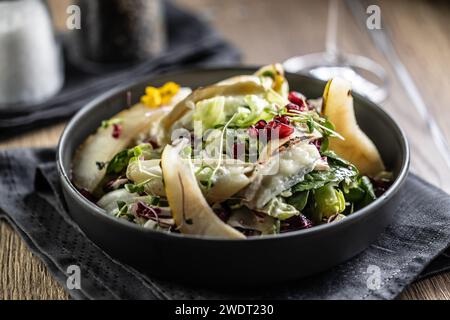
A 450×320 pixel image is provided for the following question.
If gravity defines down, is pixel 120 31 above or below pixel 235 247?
above

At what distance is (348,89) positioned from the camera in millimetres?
1763

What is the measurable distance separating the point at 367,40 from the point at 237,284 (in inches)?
69.9

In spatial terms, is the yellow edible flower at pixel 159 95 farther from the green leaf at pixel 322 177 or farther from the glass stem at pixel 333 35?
the glass stem at pixel 333 35

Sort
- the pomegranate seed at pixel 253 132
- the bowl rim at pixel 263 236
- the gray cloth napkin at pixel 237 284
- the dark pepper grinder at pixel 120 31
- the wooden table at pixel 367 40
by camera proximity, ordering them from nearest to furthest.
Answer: the bowl rim at pixel 263 236, the gray cloth napkin at pixel 237 284, the pomegranate seed at pixel 253 132, the wooden table at pixel 367 40, the dark pepper grinder at pixel 120 31

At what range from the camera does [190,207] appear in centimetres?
146

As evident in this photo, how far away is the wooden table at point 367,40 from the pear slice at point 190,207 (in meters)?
0.61

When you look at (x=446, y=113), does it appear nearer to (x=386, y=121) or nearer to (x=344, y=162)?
(x=386, y=121)

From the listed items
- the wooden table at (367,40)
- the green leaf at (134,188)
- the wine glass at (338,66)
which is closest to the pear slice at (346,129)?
the wooden table at (367,40)

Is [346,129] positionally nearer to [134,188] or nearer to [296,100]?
[296,100]

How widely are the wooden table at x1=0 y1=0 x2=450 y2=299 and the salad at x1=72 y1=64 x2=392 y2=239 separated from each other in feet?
1.20

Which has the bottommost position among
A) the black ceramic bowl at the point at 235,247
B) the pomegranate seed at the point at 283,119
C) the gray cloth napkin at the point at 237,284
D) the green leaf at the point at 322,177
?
the gray cloth napkin at the point at 237,284

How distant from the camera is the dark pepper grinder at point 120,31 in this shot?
2631 millimetres

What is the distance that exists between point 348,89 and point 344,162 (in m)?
0.21

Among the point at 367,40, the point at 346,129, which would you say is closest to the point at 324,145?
the point at 346,129
